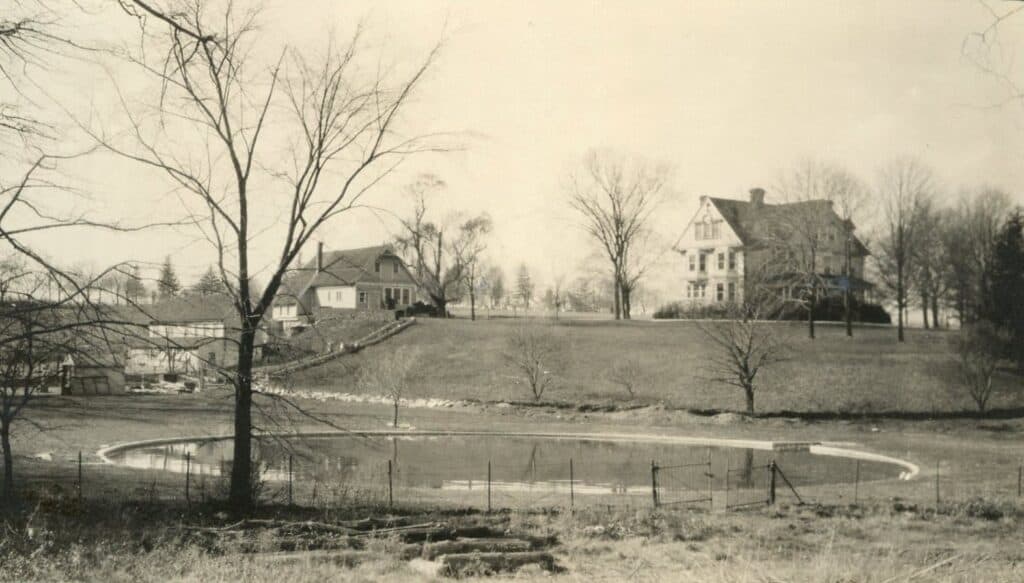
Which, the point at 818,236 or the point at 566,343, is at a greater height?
the point at 818,236

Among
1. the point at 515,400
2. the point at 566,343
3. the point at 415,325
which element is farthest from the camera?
the point at 415,325

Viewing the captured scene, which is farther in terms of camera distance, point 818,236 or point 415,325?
point 415,325

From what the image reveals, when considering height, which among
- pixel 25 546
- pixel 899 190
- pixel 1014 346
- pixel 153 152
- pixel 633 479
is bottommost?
pixel 633 479

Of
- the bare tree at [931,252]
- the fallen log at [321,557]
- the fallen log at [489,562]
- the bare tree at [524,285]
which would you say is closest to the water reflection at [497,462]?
the fallen log at [321,557]

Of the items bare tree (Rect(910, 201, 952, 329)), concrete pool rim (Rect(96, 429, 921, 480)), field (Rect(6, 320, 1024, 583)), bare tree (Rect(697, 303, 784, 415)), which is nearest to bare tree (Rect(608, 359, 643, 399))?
field (Rect(6, 320, 1024, 583))

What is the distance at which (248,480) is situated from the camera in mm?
19469

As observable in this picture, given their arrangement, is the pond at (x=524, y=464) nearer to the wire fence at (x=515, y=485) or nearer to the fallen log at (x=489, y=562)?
the wire fence at (x=515, y=485)

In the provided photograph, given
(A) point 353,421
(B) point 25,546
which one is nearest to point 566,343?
(A) point 353,421

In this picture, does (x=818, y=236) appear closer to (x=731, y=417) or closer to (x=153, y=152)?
(x=731, y=417)

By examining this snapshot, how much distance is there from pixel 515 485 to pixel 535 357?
23910 mm

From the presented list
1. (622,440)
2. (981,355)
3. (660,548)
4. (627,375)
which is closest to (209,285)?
(660,548)

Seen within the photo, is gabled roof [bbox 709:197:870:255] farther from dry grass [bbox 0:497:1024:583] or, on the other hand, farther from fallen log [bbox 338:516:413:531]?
fallen log [bbox 338:516:413:531]

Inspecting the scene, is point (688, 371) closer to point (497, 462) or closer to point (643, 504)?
point (497, 462)

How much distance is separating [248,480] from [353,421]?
2390cm
